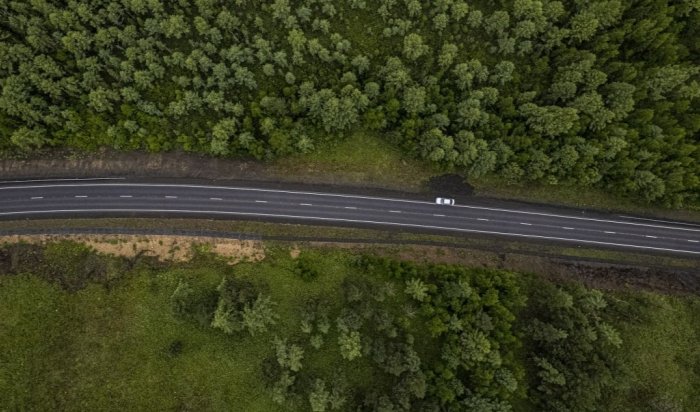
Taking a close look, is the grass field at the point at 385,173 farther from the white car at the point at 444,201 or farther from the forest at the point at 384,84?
the white car at the point at 444,201

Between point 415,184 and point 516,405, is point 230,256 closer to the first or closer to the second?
Result: point 415,184

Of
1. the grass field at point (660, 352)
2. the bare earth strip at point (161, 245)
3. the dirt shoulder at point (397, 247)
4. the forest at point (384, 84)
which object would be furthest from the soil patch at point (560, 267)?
the forest at point (384, 84)

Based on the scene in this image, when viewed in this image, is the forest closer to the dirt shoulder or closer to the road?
the road

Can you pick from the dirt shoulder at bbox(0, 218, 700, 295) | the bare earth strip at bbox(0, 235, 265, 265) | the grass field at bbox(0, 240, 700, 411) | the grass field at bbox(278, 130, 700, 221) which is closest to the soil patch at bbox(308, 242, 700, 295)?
the dirt shoulder at bbox(0, 218, 700, 295)

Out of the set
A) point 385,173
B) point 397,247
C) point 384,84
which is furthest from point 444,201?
point 384,84

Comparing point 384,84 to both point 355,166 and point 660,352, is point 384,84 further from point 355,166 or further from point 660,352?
point 660,352

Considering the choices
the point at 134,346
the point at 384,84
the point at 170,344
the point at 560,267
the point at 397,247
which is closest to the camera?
the point at 134,346
